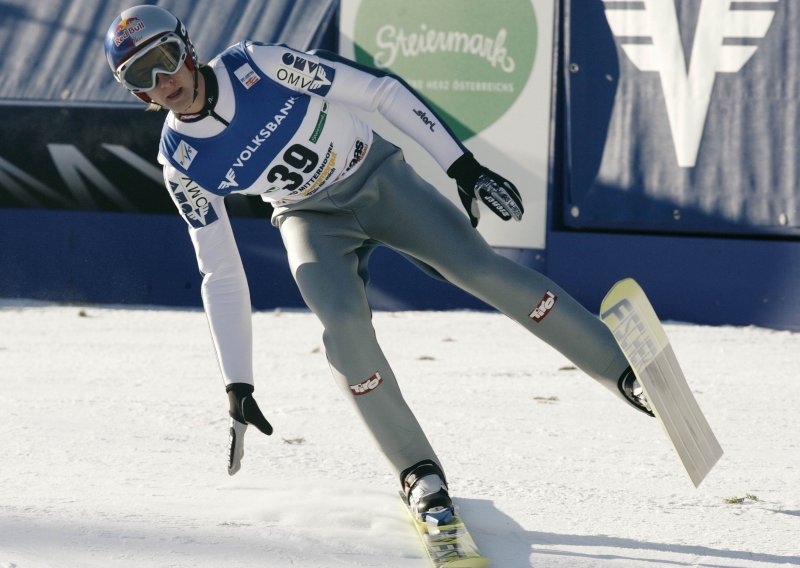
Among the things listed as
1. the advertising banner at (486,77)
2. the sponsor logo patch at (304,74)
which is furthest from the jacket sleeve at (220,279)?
the advertising banner at (486,77)

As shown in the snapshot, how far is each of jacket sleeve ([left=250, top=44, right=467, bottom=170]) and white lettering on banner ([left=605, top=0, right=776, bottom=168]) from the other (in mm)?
4030

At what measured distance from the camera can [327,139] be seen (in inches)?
166

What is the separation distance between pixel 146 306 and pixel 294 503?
4.86 meters

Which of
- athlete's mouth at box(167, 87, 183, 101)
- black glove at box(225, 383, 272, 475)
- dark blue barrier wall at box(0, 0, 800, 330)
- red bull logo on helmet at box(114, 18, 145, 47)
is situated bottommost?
black glove at box(225, 383, 272, 475)

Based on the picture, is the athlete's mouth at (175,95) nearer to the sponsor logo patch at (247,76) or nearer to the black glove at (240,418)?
the sponsor logo patch at (247,76)

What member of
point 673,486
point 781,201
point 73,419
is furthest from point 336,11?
point 673,486

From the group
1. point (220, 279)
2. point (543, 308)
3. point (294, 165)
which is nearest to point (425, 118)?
point (294, 165)

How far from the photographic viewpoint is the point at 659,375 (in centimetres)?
412

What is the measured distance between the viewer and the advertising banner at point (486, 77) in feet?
Answer: 26.8

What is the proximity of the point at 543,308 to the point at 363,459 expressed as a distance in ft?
3.86

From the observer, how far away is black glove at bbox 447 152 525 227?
13.3ft

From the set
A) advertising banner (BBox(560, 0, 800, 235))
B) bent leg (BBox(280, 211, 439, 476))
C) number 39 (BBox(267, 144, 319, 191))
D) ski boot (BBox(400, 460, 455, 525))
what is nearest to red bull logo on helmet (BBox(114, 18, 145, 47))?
number 39 (BBox(267, 144, 319, 191))

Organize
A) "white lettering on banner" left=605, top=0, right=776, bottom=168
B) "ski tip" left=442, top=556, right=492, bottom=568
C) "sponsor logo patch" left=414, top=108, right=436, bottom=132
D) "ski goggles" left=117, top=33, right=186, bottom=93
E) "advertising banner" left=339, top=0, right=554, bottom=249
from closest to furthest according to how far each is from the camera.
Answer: "ski tip" left=442, top=556, right=492, bottom=568, "ski goggles" left=117, top=33, right=186, bottom=93, "sponsor logo patch" left=414, top=108, right=436, bottom=132, "white lettering on banner" left=605, top=0, right=776, bottom=168, "advertising banner" left=339, top=0, right=554, bottom=249

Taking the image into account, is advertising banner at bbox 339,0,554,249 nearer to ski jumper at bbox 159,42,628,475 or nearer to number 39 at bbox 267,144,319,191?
ski jumper at bbox 159,42,628,475
